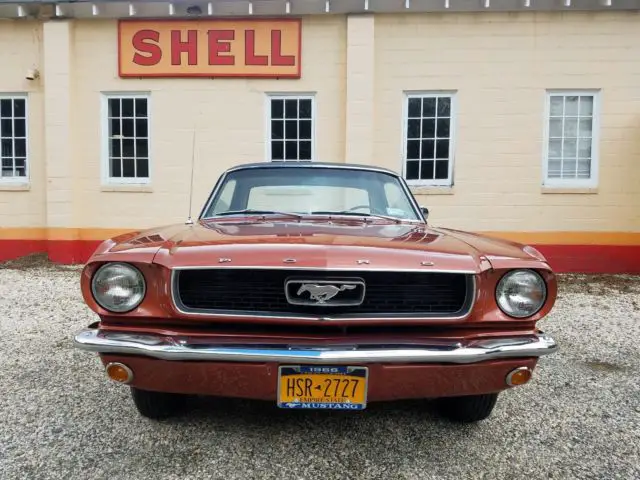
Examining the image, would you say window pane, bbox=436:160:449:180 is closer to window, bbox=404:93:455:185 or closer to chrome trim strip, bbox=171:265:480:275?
window, bbox=404:93:455:185

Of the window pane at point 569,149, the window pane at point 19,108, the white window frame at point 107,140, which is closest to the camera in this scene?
the window pane at point 569,149

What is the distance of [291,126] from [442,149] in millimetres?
2510

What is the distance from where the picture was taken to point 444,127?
25.6 feet

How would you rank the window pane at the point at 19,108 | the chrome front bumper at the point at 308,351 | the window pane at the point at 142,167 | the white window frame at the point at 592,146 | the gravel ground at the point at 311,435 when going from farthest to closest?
the window pane at the point at 19,108 → the window pane at the point at 142,167 → the white window frame at the point at 592,146 → the gravel ground at the point at 311,435 → the chrome front bumper at the point at 308,351

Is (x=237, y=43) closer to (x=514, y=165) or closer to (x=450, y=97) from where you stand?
(x=450, y=97)

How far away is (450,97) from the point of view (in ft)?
25.5

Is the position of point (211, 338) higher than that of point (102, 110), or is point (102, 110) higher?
point (102, 110)

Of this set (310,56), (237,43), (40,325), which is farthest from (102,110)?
(40,325)

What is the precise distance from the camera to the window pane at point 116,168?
8.20 metres

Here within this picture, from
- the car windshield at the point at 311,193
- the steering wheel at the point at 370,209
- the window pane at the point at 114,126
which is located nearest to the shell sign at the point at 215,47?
the window pane at the point at 114,126

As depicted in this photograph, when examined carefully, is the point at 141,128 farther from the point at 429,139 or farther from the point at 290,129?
the point at 429,139

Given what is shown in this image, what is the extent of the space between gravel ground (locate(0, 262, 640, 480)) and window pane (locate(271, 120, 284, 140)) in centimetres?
523

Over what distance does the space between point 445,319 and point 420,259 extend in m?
0.28

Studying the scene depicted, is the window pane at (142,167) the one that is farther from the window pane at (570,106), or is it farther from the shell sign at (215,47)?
the window pane at (570,106)
